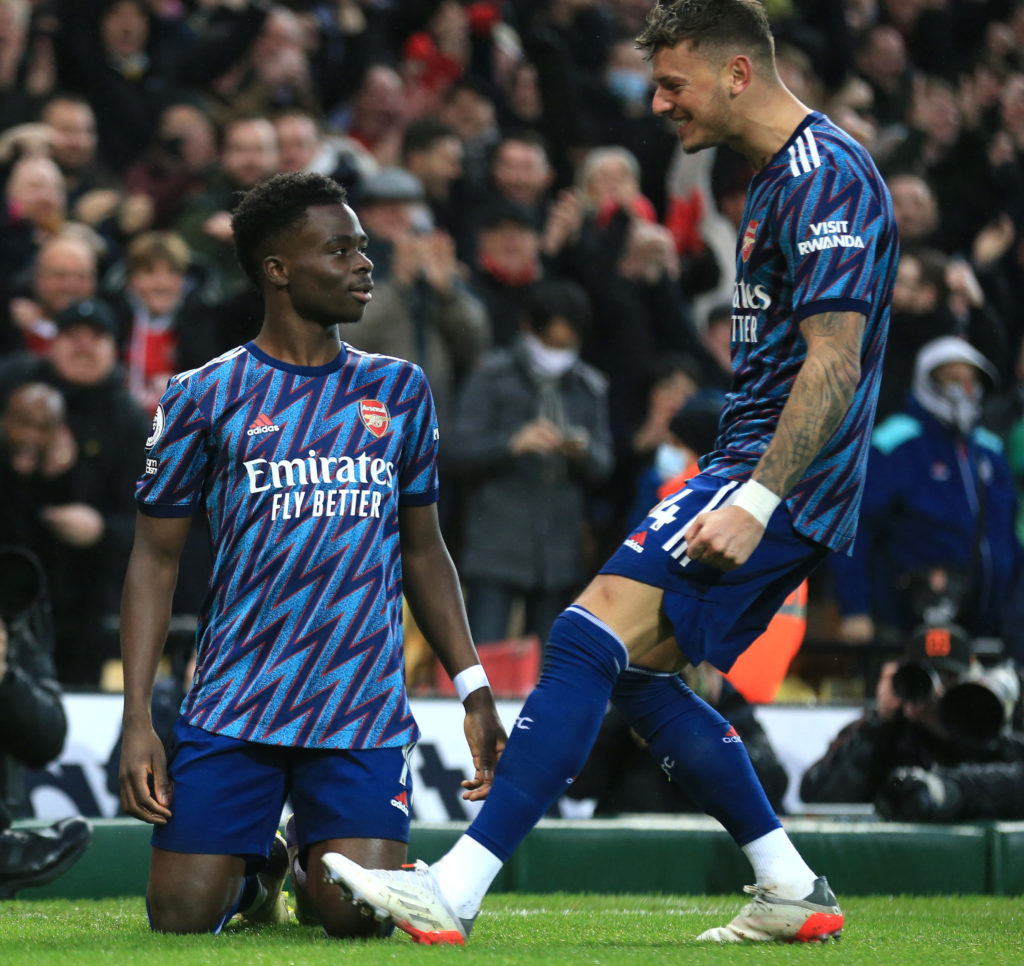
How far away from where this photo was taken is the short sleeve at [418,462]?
420cm

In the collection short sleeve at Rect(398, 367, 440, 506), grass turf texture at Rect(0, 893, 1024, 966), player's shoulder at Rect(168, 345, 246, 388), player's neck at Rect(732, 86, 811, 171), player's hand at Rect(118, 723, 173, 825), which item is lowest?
grass turf texture at Rect(0, 893, 1024, 966)

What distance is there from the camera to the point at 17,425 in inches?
286

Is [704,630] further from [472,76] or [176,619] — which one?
[472,76]

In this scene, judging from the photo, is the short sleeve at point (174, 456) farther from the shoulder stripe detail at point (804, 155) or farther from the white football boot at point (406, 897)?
the shoulder stripe detail at point (804, 155)

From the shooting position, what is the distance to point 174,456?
4.03 meters

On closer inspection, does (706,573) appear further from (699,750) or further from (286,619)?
(286,619)

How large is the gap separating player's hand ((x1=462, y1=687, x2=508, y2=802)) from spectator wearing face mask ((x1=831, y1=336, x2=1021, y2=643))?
15.5 ft

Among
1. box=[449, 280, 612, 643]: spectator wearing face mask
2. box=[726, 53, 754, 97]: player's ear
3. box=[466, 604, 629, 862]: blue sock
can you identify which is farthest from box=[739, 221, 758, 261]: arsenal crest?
box=[449, 280, 612, 643]: spectator wearing face mask

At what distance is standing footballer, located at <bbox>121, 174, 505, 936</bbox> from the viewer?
3.98 m

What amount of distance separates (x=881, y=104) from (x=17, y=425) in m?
8.39

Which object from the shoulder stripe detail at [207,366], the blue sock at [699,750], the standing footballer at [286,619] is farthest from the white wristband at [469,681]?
the shoulder stripe detail at [207,366]

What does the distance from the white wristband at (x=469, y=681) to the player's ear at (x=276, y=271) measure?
40.0 inches

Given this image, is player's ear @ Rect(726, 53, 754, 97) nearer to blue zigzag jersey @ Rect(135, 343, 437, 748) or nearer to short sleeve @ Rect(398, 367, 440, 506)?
short sleeve @ Rect(398, 367, 440, 506)

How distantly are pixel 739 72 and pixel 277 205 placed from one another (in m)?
1.13
